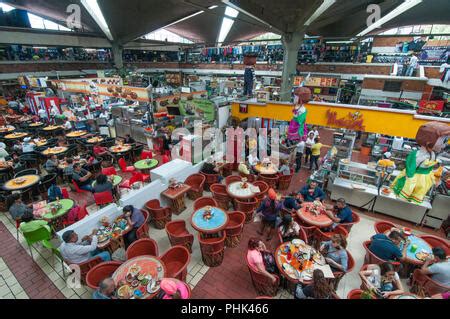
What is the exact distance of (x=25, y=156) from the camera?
9016 millimetres

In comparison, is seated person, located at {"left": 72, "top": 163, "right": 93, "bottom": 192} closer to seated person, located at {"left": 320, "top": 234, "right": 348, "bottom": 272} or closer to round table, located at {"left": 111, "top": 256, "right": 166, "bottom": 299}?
round table, located at {"left": 111, "top": 256, "right": 166, "bottom": 299}

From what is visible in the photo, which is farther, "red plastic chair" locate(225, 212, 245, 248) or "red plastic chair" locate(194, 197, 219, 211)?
"red plastic chair" locate(194, 197, 219, 211)

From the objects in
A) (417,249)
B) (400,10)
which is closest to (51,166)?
(417,249)

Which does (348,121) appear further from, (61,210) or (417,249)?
(61,210)

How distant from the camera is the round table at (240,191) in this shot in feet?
20.8

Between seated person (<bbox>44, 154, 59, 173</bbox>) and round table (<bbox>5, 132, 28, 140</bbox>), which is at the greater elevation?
round table (<bbox>5, 132, 28, 140</bbox>)

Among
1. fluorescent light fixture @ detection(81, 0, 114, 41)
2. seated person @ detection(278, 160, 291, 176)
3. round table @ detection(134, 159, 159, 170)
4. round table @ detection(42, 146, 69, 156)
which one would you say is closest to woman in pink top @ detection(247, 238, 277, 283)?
seated person @ detection(278, 160, 291, 176)

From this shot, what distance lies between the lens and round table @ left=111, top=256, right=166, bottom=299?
375cm

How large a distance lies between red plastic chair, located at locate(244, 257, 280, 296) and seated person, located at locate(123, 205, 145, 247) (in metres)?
2.79

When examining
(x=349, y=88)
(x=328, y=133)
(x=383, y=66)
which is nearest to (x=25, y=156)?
(x=328, y=133)

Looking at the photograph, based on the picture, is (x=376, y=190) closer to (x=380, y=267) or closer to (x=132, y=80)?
(x=380, y=267)
